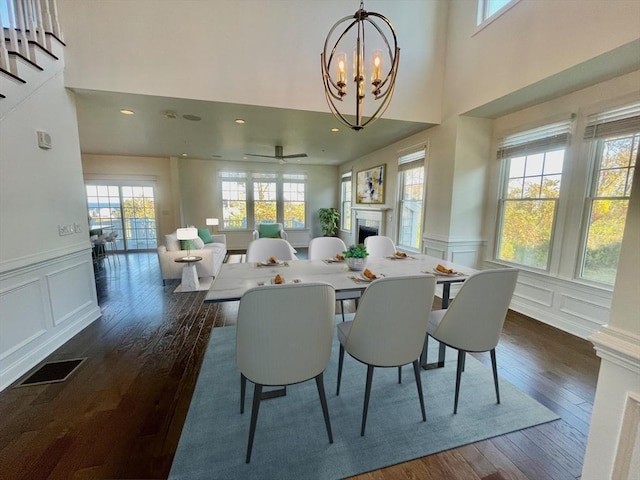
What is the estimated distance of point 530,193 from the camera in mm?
3285

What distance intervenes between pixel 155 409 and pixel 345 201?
6.87 meters

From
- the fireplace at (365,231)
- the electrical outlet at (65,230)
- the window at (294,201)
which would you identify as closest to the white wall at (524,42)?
the fireplace at (365,231)

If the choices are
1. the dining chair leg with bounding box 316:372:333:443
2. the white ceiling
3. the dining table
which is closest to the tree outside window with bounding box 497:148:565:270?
the white ceiling

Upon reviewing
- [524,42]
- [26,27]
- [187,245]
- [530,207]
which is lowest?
[187,245]

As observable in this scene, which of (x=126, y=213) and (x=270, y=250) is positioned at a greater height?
(x=126, y=213)

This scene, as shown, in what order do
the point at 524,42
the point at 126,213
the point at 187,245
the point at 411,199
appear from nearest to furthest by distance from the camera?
the point at 524,42 → the point at 187,245 → the point at 411,199 → the point at 126,213

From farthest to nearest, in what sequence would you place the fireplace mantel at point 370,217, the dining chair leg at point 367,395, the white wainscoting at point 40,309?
the fireplace mantel at point 370,217 < the white wainscoting at point 40,309 < the dining chair leg at point 367,395

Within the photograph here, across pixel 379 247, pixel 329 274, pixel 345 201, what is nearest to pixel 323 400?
pixel 329 274

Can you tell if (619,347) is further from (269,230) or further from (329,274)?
(269,230)

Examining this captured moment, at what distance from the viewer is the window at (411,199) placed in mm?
4531

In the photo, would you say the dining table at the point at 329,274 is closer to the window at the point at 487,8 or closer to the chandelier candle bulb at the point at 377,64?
the chandelier candle bulb at the point at 377,64

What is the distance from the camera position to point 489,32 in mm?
3076

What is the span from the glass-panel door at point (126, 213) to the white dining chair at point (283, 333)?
7441 millimetres

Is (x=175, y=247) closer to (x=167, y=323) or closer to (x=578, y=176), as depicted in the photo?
(x=167, y=323)
